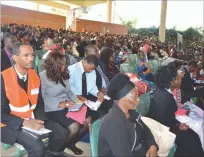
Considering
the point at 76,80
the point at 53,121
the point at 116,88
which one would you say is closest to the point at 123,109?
the point at 116,88

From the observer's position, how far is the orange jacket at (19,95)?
7.92 ft

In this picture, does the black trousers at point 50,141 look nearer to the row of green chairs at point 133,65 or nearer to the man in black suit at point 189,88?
the man in black suit at point 189,88

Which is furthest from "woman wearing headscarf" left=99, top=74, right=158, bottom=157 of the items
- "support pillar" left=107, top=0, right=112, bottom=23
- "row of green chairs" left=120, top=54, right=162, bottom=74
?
"support pillar" left=107, top=0, right=112, bottom=23

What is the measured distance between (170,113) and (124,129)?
0.93 metres

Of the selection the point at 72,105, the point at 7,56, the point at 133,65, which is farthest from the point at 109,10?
the point at 72,105

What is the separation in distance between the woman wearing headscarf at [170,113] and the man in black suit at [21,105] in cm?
99

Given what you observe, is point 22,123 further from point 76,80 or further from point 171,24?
point 171,24

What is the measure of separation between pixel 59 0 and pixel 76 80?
25.9 m

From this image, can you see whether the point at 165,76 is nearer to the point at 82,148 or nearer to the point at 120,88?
the point at 120,88

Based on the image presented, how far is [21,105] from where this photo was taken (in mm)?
2473

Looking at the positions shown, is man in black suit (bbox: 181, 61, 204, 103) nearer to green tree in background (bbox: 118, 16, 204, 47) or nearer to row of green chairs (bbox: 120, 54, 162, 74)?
row of green chairs (bbox: 120, 54, 162, 74)

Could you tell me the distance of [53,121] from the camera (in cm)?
286

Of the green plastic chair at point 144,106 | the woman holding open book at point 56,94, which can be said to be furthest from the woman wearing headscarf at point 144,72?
the green plastic chair at point 144,106

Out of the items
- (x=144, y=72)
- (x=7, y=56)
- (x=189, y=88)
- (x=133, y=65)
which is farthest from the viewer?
(x=133, y=65)
